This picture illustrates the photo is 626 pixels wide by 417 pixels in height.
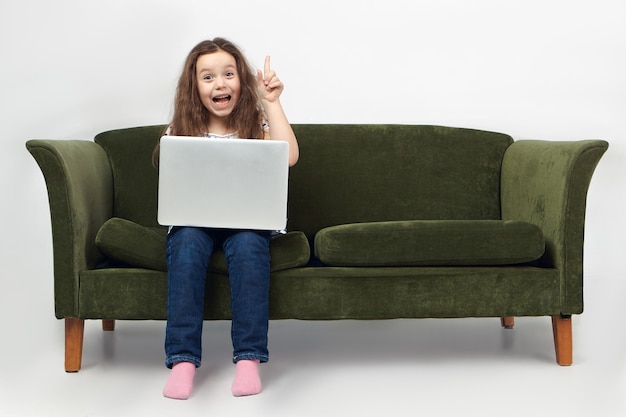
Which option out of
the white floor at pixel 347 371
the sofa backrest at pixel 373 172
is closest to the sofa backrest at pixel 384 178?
the sofa backrest at pixel 373 172

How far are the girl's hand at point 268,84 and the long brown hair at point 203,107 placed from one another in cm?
13

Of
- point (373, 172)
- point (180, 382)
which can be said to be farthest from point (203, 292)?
point (373, 172)

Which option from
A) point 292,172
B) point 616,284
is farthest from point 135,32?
point 616,284

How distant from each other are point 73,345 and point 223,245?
55cm

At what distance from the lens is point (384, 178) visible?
316 centimetres

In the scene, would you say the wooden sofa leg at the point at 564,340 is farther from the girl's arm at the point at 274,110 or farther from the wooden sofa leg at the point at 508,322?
the girl's arm at the point at 274,110

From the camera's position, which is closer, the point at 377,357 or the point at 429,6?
the point at 377,357

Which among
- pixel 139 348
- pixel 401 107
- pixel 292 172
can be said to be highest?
pixel 401 107

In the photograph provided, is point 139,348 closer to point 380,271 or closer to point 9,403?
point 9,403

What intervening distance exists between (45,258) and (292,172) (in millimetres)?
1209

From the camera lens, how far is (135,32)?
3541mm

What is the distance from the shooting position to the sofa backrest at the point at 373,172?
3135 millimetres

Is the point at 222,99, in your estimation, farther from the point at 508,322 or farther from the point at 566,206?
the point at 508,322

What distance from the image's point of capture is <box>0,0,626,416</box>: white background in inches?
137
